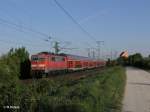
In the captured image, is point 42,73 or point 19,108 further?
point 42,73

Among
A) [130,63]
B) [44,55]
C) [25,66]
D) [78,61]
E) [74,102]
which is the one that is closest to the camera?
[74,102]

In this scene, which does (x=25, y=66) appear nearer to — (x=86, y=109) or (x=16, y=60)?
(x=16, y=60)

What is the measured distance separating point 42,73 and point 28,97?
36280 mm

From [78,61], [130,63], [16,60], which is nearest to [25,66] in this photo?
[16,60]

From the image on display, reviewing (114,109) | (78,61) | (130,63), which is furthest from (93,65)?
(114,109)

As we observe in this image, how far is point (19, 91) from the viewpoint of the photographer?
14.9m

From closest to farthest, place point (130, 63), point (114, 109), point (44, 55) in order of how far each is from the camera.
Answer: point (114, 109), point (44, 55), point (130, 63)

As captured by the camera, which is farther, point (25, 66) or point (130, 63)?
point (130, 63)

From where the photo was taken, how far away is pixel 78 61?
69938 millimetres

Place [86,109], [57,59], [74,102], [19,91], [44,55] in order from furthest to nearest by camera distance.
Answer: [57,59], [44,55], [19,91], [74,102], [86,109]

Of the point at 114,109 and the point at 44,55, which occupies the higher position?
the point at 44,55

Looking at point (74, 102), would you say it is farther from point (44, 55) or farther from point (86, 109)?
point (44, 55)

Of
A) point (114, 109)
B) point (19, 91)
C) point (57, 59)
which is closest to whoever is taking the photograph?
point (19, 91)

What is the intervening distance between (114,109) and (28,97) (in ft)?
13.5
